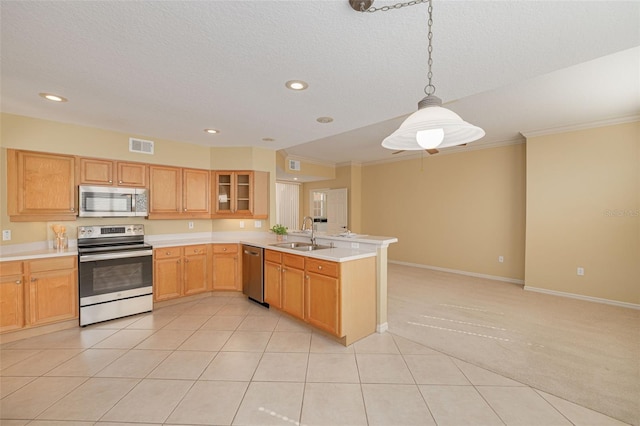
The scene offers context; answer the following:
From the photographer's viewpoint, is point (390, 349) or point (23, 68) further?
point (390, 349)


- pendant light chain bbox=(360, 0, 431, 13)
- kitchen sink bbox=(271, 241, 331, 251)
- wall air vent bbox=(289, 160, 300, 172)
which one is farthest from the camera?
wall air vent bbox=(289, 160, 300, 172)

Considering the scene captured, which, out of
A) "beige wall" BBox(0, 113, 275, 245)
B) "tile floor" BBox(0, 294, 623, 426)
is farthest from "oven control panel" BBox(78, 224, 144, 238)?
"tile floor" BBox(0, 294, 623, 426)

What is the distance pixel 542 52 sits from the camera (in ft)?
6.07

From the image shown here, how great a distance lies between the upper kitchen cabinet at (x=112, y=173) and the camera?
3.54m

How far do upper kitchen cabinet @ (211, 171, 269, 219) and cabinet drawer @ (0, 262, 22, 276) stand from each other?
2286mm

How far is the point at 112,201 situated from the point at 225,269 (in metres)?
1.83

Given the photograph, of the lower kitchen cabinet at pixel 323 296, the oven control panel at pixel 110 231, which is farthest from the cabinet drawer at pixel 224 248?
the lower kitchen cabinet at pixel 323 296

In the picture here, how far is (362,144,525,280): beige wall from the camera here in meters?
5.19

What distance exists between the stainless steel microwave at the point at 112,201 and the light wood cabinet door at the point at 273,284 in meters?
2.02

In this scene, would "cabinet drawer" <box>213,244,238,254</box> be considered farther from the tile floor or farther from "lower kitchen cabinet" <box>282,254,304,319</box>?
the tile floor

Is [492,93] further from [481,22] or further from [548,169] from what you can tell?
[548,169]

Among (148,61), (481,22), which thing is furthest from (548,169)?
(148,61)

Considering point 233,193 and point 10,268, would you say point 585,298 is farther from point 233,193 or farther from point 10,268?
point 10,268

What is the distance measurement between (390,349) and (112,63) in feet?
11.4
